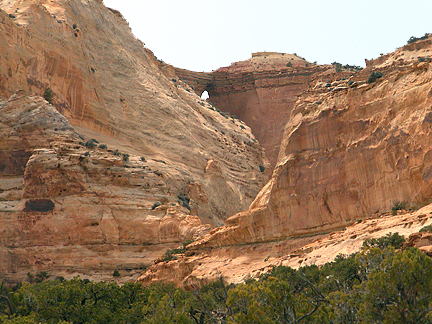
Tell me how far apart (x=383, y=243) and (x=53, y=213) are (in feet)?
95.6

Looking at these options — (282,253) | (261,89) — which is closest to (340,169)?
(282,253)

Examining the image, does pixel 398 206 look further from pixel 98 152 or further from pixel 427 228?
pixel 98 152

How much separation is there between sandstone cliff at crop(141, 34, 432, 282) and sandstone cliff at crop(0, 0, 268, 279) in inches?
360

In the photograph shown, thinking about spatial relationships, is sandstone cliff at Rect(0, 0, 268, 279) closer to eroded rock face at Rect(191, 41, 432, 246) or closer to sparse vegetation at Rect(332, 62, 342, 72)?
eroded rock face at Rect(191, 41, 432, 246)

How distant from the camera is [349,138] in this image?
110ft

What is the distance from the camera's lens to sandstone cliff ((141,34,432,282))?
29.8 meters

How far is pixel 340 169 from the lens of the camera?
3338 cm

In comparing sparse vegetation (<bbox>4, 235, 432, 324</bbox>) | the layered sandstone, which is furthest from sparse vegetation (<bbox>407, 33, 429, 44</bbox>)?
sparse vegetation (<bbox>4, 235, 432, 324</bbox>)

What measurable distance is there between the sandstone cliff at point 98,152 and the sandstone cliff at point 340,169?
9134mm

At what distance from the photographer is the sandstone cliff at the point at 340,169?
2981 cm

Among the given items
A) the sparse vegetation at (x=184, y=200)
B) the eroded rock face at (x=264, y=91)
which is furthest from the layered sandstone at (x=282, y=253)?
the eroded rock face at (x=264, y=91)

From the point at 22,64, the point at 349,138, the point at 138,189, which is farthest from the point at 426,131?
the point at 22,64

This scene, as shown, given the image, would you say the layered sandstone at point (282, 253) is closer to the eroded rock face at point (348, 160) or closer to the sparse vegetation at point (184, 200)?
the eroded rock face at point (348, 160)

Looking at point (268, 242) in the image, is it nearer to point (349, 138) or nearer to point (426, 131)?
point (349, 138)
